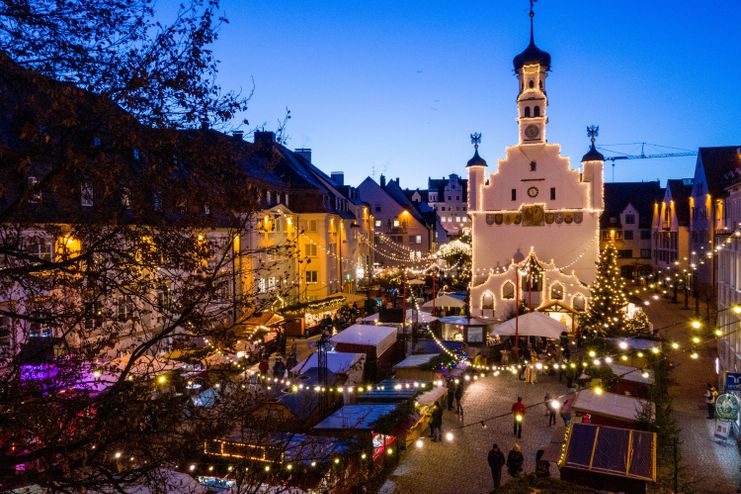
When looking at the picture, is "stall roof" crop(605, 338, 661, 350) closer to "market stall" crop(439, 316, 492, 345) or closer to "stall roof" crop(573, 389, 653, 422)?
"market stall" crop(439, 316, 492, 345)

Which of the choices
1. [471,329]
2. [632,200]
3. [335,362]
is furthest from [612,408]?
[632,200]

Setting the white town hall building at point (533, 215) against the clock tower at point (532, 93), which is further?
the clock tower at point (532, 93)

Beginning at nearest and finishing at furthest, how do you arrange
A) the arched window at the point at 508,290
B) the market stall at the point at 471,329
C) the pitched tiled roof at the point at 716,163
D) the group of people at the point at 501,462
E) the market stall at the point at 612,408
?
the group of people at the point at 501,462, the market stall at the point at 612,408, the market stall at the point at 471,329, the arched window at the point at 508,290, the pitched tiled roof at the point at 716,163

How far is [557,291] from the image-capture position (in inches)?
1337

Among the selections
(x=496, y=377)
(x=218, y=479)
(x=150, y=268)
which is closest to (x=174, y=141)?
(x=150, y=268)

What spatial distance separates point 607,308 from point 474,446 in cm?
1690

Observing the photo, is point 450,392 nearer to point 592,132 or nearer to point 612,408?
point 612,408

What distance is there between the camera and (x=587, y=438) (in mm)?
12102

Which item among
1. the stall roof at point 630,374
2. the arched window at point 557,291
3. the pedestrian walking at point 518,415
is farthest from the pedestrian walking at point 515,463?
the arched window at point 557,291

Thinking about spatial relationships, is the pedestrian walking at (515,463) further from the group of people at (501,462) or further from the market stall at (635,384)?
the market stall at (635,384)

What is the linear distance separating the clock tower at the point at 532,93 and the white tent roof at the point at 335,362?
76.9 ft

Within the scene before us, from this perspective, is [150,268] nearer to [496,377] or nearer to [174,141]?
[174,141]

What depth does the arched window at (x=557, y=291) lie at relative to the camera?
33875 mm

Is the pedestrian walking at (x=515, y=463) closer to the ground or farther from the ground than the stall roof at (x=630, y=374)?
closer to the ground
